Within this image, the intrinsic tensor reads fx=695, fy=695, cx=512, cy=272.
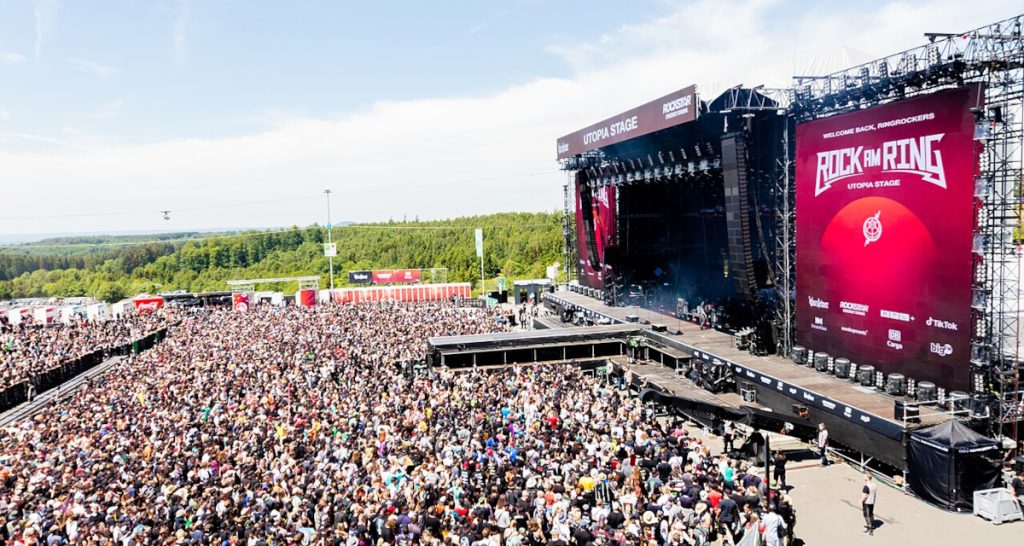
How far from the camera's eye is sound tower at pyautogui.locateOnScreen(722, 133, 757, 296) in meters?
23.1

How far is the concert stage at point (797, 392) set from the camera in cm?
1546

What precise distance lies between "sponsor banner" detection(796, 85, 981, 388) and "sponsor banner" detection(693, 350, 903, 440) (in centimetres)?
223

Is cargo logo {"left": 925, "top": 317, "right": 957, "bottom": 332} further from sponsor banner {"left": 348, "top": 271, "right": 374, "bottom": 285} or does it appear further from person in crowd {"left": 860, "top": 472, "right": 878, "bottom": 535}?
sponsor banner {"left": 348, "top": 271, "right": 374, "bottom": 285}

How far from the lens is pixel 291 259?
12462 centimetres

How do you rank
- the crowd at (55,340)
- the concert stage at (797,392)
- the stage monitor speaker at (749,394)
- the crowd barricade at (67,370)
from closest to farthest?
the concert stage at (797,392) < the stage monitor speaker at (749,394) < the crowd barricade at (67,370) < the crowd at (55,340)

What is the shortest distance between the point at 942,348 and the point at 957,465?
168 inches

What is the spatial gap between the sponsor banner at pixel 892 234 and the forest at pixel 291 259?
6343 centimetres

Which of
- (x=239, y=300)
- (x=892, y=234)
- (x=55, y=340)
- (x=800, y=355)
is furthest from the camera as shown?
(x=239, y=300)

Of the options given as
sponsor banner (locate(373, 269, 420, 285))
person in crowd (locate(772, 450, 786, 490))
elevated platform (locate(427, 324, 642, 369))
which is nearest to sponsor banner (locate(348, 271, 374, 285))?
sponsor banner (locate(373, 269, 420, 285))

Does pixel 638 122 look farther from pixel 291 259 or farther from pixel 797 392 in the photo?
pixel 291 259

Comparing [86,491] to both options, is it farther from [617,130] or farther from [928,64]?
[617,130]

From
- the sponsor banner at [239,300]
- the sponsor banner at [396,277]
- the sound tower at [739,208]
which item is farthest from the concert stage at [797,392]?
the sponsor banner at [396,277]

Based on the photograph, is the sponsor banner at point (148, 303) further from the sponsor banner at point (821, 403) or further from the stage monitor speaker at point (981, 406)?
the stage monitor speaker at point (981, 406)

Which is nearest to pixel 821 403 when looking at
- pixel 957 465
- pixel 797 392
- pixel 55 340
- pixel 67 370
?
pixel 797 392
